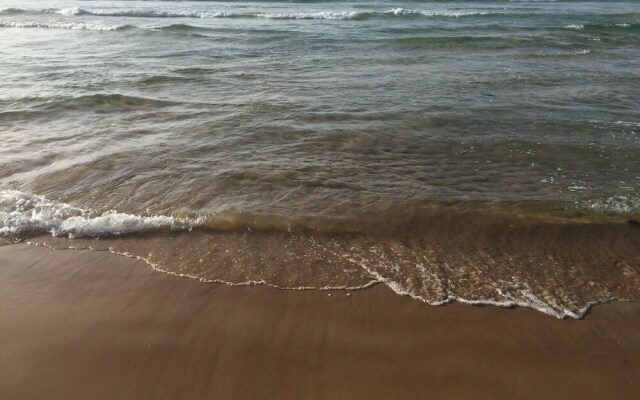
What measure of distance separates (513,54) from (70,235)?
14161mm

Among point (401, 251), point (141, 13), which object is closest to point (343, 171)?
point (401, 251)

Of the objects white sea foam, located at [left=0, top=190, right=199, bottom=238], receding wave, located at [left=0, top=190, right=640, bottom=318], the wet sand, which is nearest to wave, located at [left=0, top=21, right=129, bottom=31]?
white sea foam, located at [left=0, top=190, right=199, bottom=238]

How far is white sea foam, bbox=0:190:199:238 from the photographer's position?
4543mm

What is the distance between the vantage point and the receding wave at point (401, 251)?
3779 mm

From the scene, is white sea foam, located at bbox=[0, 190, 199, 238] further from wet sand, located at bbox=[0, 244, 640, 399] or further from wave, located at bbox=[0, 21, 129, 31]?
wave, located at bbox=[0, 21, 129, 31]

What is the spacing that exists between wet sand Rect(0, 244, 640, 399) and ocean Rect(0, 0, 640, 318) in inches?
9.2

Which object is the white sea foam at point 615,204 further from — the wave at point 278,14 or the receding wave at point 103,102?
the wave at point 278,14

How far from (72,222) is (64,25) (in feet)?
76.3

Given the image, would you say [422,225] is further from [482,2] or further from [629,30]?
[482,2]

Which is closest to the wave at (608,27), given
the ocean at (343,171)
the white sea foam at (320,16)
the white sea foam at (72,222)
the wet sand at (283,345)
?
the ocean at (343,171)

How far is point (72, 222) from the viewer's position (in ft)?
15.2

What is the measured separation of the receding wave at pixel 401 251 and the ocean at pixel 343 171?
2cm

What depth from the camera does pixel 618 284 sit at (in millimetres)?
3832

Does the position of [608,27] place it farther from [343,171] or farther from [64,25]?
[64,25]
